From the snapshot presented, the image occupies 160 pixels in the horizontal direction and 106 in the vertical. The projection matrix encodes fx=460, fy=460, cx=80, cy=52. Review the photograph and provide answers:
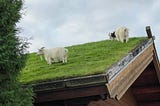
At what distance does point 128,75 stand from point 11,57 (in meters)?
2.96

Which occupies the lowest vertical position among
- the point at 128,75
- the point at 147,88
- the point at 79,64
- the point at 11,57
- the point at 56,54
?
the point at 147,88

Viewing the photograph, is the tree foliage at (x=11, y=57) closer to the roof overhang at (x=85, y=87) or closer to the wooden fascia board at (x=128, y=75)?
the roof overhang at (x=85, y=87)

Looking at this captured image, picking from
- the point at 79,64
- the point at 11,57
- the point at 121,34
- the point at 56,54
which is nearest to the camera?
the point at 11,57

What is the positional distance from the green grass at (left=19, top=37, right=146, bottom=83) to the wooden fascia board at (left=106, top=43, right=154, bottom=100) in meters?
0.22

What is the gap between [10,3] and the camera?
539 cm

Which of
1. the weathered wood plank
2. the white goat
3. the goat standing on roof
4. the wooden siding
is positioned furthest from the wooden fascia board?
the white goat

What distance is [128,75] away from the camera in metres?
7.69

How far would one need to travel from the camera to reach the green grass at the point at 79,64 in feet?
21.3

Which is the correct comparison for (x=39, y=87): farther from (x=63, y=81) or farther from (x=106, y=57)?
(x=106, y=57)

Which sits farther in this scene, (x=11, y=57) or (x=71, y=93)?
(x=71, y=93)

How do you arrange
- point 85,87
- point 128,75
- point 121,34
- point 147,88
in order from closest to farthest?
point 85,87 < point 128,75 < point 121,34 < point 147,88

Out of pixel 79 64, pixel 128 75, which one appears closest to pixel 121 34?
pixel 128 75

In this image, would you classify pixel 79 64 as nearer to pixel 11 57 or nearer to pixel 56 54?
pixel 56 54

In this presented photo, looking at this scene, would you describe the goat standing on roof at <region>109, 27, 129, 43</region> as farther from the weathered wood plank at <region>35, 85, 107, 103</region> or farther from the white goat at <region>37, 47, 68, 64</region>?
the weathered wood plank at <region>35, 85, 107, 103</region>
